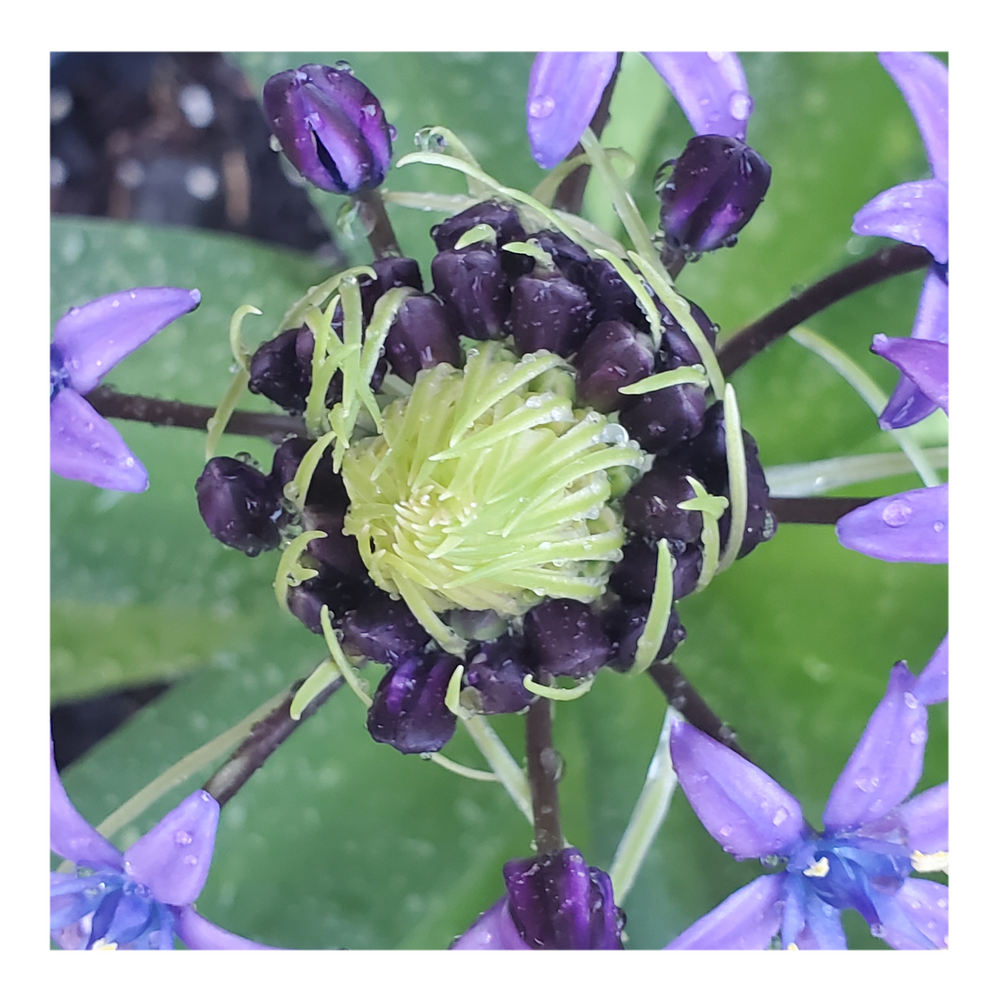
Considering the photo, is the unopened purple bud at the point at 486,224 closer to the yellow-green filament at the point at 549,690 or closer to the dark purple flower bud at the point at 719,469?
the dark purple flower bud at the point at 719,469

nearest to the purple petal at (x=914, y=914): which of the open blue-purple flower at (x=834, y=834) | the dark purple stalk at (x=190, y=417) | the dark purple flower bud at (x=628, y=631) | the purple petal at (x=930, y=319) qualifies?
the open blue-purple flower at (x=834, y=834)

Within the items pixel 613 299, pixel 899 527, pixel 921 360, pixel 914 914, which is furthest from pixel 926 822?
pixel 613 299

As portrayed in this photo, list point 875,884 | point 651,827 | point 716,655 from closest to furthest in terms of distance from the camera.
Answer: point 875,884 → point 651,827 → point 716,655

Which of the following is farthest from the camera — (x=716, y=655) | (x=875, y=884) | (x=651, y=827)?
(x=716, y=655)

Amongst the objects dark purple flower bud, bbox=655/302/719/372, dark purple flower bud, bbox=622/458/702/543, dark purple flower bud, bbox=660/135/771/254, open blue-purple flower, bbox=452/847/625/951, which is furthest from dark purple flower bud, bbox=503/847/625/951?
dark purple flower bud, bbox=660/135/771/254

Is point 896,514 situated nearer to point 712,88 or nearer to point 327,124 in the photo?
point 712,88
